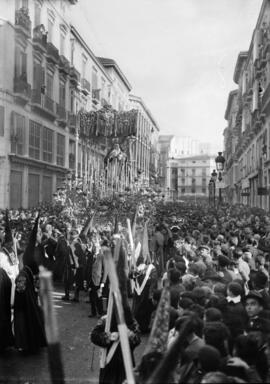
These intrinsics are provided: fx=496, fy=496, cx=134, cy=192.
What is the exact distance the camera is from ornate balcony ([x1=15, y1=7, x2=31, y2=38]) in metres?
17.5

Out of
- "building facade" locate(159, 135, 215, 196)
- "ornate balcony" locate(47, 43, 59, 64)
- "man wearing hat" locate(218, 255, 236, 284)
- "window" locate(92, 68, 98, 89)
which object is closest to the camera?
"man wearing hat" locate(218, 255, 236, 284)

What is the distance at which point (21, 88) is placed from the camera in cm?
1873

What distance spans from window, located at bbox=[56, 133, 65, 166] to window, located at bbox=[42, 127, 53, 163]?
2.18 ft

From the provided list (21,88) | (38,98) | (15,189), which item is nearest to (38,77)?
(38,98)

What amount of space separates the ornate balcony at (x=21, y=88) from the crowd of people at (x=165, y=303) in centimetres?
715

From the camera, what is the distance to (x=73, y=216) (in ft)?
55.9

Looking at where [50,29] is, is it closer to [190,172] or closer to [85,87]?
[85,87]

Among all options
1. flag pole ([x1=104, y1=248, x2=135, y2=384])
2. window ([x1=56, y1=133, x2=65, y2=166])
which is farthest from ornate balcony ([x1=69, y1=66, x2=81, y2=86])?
flag pole ([x1=104, y1=248, x2=135, y2=384])

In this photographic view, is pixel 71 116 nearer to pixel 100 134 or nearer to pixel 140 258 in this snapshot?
pixel 100 134

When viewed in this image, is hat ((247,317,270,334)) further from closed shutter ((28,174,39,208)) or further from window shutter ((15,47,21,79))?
window shutter ((15,47,21,79))

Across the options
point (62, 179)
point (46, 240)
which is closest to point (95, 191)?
point (62, 179)

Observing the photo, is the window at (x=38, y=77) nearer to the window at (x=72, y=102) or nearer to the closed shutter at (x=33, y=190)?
the closed shutter at (x=33, y=190)

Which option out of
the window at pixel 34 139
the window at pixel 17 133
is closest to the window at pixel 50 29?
the window at pixel 34 139

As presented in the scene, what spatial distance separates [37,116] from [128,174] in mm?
9959
